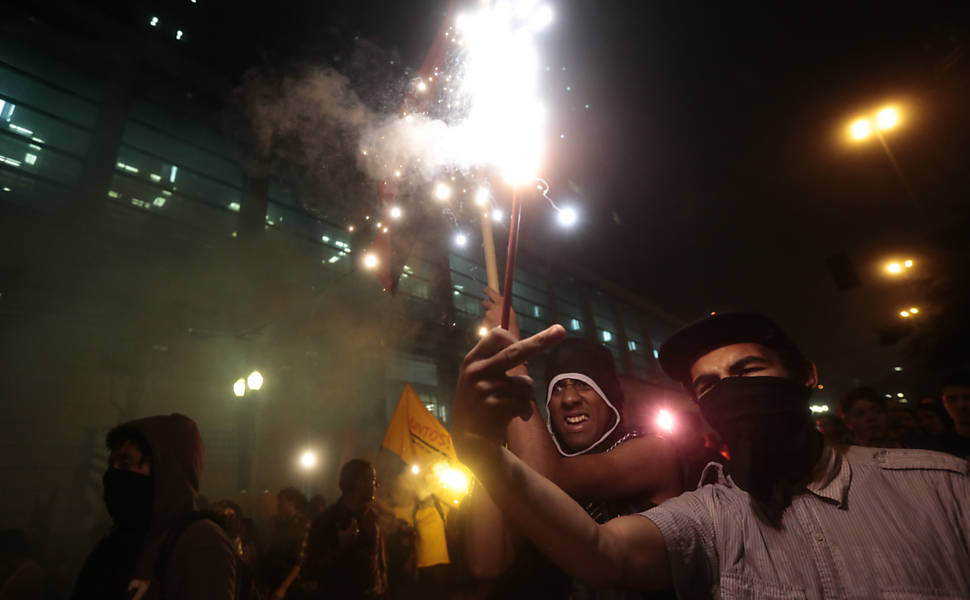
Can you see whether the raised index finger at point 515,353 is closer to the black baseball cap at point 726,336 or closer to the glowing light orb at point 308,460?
the black baseball cap at point 726,336

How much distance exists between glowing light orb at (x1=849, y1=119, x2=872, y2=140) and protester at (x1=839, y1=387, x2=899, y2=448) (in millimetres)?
6767

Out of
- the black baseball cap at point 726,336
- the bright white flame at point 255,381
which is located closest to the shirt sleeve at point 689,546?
the black baseball cap at point 726,336

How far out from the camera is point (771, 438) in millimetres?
1598

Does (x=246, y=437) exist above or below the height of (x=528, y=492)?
above

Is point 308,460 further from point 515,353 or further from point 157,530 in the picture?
point 515,353

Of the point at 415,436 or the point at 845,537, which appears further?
the point at 415,436

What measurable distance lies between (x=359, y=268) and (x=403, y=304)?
294 cm

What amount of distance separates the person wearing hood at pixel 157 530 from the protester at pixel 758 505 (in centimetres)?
190

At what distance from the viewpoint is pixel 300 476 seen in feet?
49.9

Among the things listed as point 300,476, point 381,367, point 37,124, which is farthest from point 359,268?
point 37,124

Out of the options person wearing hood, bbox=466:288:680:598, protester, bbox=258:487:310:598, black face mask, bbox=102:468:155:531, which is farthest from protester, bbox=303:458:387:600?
person wearing hood, bbox=466:288:680:598

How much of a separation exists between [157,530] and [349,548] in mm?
2111

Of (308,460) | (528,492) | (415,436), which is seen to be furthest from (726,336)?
(308,460)

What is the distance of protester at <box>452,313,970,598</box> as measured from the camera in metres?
1.23
